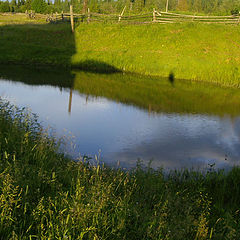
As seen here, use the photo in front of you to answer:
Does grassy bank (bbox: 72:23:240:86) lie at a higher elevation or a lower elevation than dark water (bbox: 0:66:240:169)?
higher

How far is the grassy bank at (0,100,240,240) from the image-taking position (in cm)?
434

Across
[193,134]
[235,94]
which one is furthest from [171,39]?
[193,134]

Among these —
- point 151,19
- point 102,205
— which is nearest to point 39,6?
point 151,19

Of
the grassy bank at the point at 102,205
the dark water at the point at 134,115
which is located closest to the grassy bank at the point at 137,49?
the dark water at the point at 134,115

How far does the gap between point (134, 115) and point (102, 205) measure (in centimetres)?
970

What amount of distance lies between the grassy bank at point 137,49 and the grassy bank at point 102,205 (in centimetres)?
1641

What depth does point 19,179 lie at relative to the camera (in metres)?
5.43

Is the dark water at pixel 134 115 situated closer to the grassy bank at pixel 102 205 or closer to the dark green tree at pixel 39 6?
the grassy bank at pixel 102 205

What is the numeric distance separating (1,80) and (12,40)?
41.5ft

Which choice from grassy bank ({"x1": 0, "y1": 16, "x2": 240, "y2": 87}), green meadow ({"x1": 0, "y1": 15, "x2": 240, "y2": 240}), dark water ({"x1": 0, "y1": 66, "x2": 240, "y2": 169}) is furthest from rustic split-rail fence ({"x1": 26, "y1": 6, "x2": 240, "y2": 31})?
dark water ({"x1": 0, "y1": 66, "x2": 240, "y2": 169})

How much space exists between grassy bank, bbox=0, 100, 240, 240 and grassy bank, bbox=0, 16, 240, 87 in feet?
53.8

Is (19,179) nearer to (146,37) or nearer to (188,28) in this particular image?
(146,37)

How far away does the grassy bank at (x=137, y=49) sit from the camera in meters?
24.6

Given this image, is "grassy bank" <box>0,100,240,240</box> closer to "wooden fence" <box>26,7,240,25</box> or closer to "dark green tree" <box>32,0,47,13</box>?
"wooden fence" <box>26,7,240,25</box>
